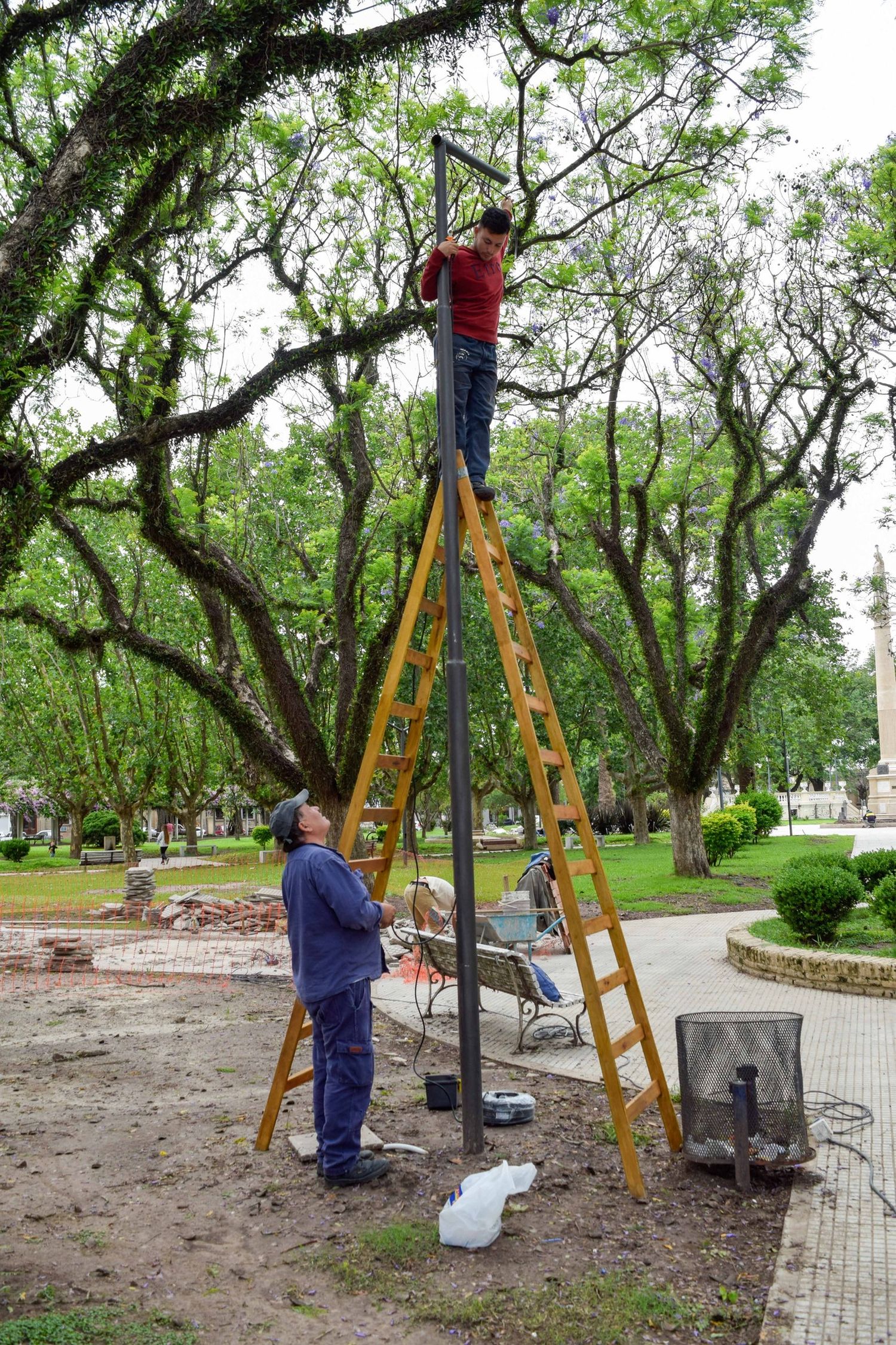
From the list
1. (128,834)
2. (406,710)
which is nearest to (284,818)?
(406,710)

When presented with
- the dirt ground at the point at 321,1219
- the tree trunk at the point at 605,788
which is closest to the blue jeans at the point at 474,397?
the dirt ground at the point at 321,1219

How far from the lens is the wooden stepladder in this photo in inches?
174

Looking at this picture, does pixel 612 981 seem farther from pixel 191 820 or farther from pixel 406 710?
pixel 191 820

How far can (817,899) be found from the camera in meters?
9.51

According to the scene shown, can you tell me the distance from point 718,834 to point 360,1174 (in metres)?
17.8

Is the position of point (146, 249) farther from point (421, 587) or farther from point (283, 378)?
point (421, 587)

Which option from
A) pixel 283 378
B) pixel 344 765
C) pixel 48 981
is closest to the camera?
pixel 283 378

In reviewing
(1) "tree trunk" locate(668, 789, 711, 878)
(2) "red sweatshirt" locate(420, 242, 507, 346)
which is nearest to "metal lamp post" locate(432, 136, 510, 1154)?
(2) "red sweatshirt" locate(420, 242, 507, 346)

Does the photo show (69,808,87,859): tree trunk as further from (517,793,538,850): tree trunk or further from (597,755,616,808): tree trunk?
(597,755,616,808): tree trunk

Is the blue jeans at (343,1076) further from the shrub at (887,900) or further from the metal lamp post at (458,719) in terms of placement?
the shrub at (887,900)

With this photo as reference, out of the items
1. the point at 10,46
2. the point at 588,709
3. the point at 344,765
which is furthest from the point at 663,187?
the point at 588,709

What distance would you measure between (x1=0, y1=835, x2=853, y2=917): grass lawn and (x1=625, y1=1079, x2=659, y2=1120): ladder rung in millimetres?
7699

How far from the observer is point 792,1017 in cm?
457

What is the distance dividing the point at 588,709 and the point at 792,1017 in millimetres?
26743
